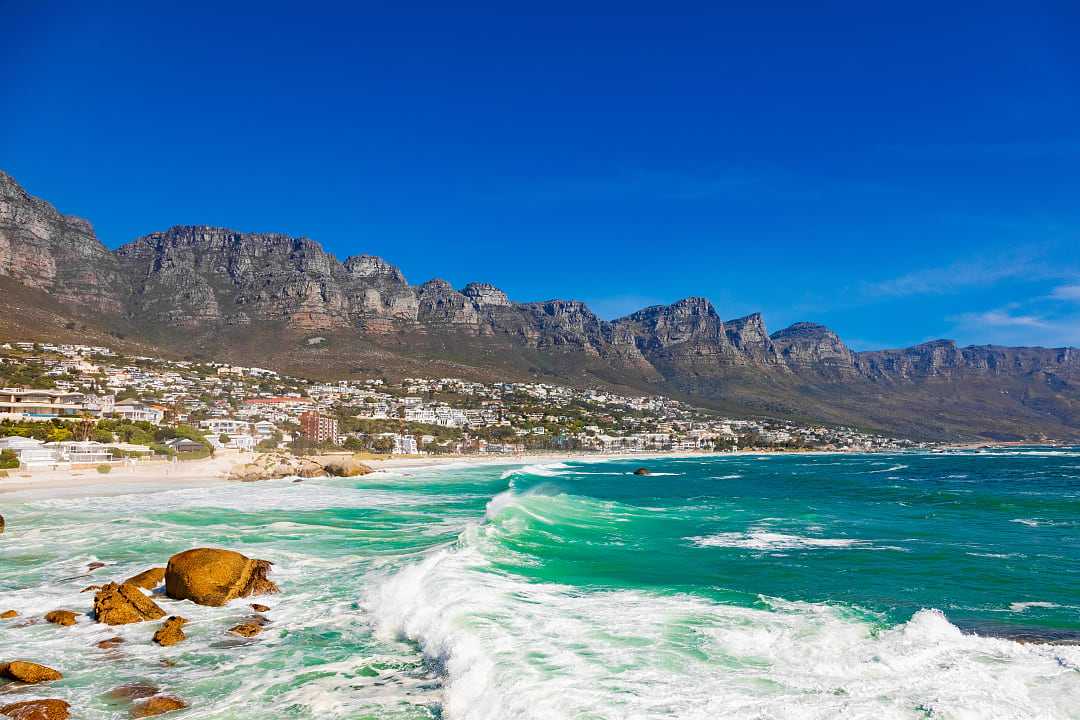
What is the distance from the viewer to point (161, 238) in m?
196

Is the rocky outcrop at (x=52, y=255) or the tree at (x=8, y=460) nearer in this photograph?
the tree at (x=8, y=460)

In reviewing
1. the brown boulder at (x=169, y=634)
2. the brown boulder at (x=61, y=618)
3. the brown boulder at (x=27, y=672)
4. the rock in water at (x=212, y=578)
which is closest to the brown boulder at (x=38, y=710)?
the brown boulder at (x=27, y=672)

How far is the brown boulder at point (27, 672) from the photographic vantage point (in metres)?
10.5

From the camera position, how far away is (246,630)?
13461mm

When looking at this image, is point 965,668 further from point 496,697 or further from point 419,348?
point 419,348

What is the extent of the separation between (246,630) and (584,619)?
23.5 ft

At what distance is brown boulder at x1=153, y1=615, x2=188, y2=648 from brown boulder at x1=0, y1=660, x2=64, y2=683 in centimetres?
194

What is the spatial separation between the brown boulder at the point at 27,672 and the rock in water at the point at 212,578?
15.8 feet

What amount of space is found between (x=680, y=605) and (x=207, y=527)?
71.3ft

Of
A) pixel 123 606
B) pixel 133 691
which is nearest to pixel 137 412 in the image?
pixel 123 606

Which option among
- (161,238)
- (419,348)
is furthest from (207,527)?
(161,238)

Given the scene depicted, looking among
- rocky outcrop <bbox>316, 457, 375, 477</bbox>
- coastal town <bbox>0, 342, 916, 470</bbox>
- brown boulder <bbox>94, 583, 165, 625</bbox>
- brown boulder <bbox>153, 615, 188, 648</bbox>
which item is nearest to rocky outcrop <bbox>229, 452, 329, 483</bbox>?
rocky outcrop <bbox>316, 457, 375, 477</bbox>

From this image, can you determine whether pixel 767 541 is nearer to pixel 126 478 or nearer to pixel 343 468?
pixel 126 478

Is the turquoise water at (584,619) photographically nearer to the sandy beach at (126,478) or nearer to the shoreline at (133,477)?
the sandy beach at (126,478)
